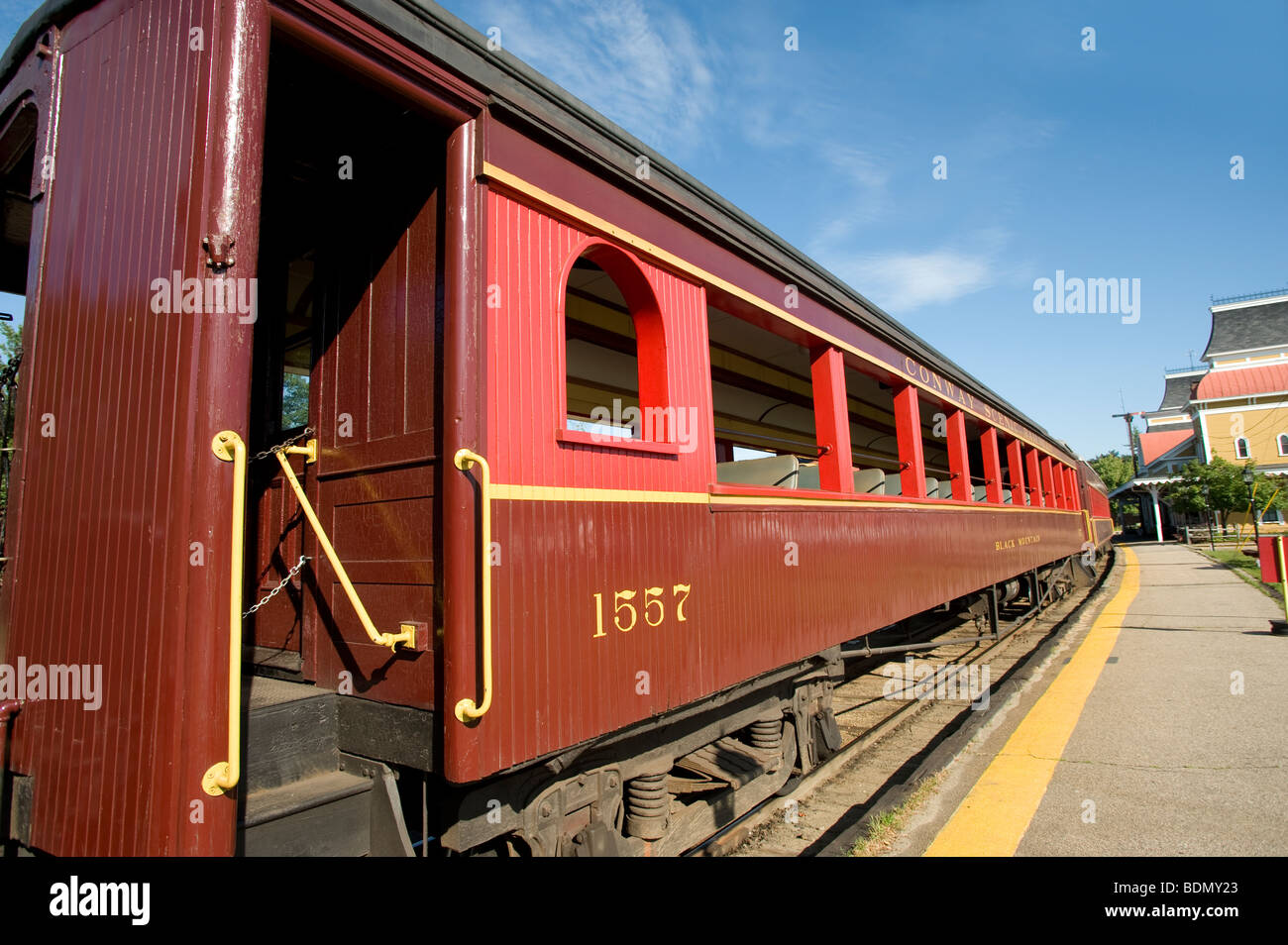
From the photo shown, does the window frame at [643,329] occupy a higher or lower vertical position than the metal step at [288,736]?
higher

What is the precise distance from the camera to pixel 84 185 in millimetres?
2188

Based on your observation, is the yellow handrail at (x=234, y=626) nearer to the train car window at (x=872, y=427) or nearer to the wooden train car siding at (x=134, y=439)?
the wooden train car siding at (x=134, y=439)

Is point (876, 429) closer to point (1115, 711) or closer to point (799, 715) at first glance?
point (1115, 711)

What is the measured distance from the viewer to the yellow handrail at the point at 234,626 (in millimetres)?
1594

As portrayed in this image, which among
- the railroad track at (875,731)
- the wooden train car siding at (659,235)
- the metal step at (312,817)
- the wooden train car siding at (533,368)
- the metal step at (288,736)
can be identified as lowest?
the railroad track at (875,731)

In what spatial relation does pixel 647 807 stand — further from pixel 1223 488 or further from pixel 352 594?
pixel 1223 488

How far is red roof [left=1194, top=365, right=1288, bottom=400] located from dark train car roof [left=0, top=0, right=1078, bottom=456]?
48.8m

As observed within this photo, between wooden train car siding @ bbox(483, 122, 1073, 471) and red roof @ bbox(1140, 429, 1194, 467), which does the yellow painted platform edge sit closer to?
wooden train car siding @ bbox(483, 122, 1073, 471)

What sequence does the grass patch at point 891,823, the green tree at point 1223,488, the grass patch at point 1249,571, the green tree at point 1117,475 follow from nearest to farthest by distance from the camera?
1. the grass patch at point 891,823
2. the grass patch at point 1249,571
3. the green tree at point 1223,488
4. the green tree at point 1117,475

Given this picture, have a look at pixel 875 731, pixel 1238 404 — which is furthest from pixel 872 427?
pixel 1238 404

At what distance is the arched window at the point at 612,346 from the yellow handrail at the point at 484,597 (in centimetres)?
46

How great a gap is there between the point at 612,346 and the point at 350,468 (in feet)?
8.97

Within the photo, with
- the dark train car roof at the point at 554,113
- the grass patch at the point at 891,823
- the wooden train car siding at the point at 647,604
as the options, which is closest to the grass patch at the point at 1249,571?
the grass patch at the point at 891,823
